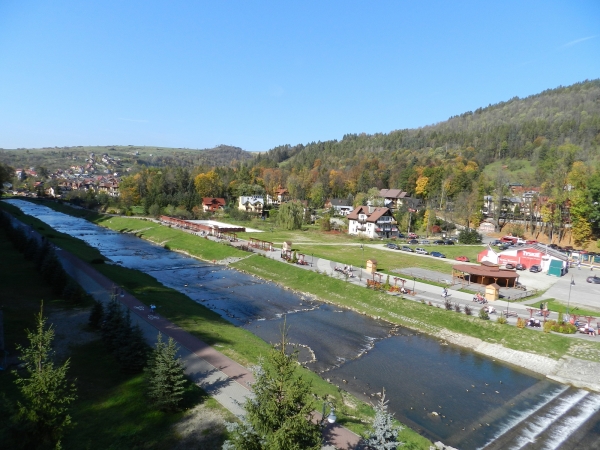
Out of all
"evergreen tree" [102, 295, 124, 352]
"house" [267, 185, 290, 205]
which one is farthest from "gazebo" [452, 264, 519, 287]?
"house" [267, 185, 290, 205]

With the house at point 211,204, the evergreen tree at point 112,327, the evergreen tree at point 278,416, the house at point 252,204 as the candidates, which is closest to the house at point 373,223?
the house at point 252,204

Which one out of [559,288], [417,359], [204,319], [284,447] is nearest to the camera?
[284,447]

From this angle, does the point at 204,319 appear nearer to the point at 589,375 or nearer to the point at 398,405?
the point at 398,405

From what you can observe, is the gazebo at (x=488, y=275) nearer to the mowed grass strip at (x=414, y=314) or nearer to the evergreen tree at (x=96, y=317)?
the mowed grass strip at (x=414, y=314)

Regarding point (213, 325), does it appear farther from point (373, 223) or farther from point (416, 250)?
point (373, 223)

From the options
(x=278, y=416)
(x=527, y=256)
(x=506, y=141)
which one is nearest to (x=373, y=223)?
(x=527, y=256)

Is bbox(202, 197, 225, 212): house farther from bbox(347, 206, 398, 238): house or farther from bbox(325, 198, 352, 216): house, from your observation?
bbox(347, 206, 398, 238): house

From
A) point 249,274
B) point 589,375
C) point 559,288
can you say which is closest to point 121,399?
point 589,375
